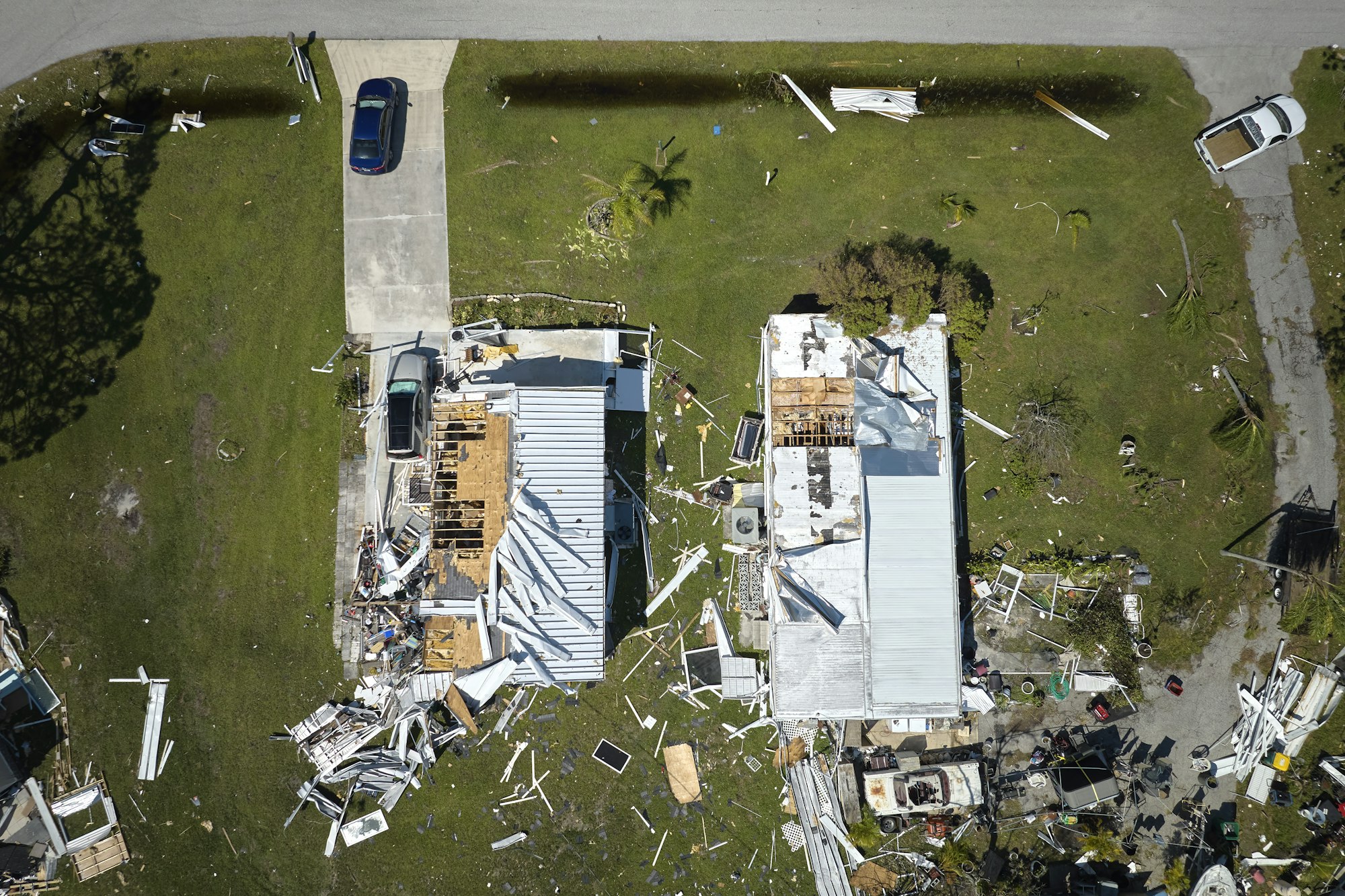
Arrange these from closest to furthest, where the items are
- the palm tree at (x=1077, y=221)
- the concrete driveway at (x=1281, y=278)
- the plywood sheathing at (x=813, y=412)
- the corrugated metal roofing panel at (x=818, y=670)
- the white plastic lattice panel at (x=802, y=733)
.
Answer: the corrugated metal roofing panel at (x=818, y=670), the plywood sheathing at (x=813, y=412), the white plastic lattice panel at (x=802, y=733), the concrete driveway at (x=1281, y=278), the palm tree at (x=1077, y=221)

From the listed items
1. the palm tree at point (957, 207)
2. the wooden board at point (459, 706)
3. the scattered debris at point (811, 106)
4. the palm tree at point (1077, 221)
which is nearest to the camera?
the wooden board at point (459, 706)

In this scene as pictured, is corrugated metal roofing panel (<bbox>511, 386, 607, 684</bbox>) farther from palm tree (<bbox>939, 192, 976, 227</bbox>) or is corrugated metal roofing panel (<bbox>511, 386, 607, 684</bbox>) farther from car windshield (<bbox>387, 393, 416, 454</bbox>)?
palm tree (<bbox>939, 192, 976, 227</bbox>)

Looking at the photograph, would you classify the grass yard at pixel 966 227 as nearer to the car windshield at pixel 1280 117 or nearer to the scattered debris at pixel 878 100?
the scattered debris at pixel 878 100

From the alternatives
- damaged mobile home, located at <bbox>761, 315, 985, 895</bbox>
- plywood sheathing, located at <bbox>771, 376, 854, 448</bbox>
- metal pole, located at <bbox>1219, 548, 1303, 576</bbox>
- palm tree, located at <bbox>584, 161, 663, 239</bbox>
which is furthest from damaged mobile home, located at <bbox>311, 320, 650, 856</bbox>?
metal pole, located at <bbox>1219, 548, 1303, 576</bbox>

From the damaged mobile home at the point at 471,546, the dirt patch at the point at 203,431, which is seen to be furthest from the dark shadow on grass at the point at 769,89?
the dirt patch at the point at 203,431

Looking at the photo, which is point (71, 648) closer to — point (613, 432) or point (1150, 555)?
point (613, 432)

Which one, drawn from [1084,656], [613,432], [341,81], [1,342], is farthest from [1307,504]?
[1,342]
